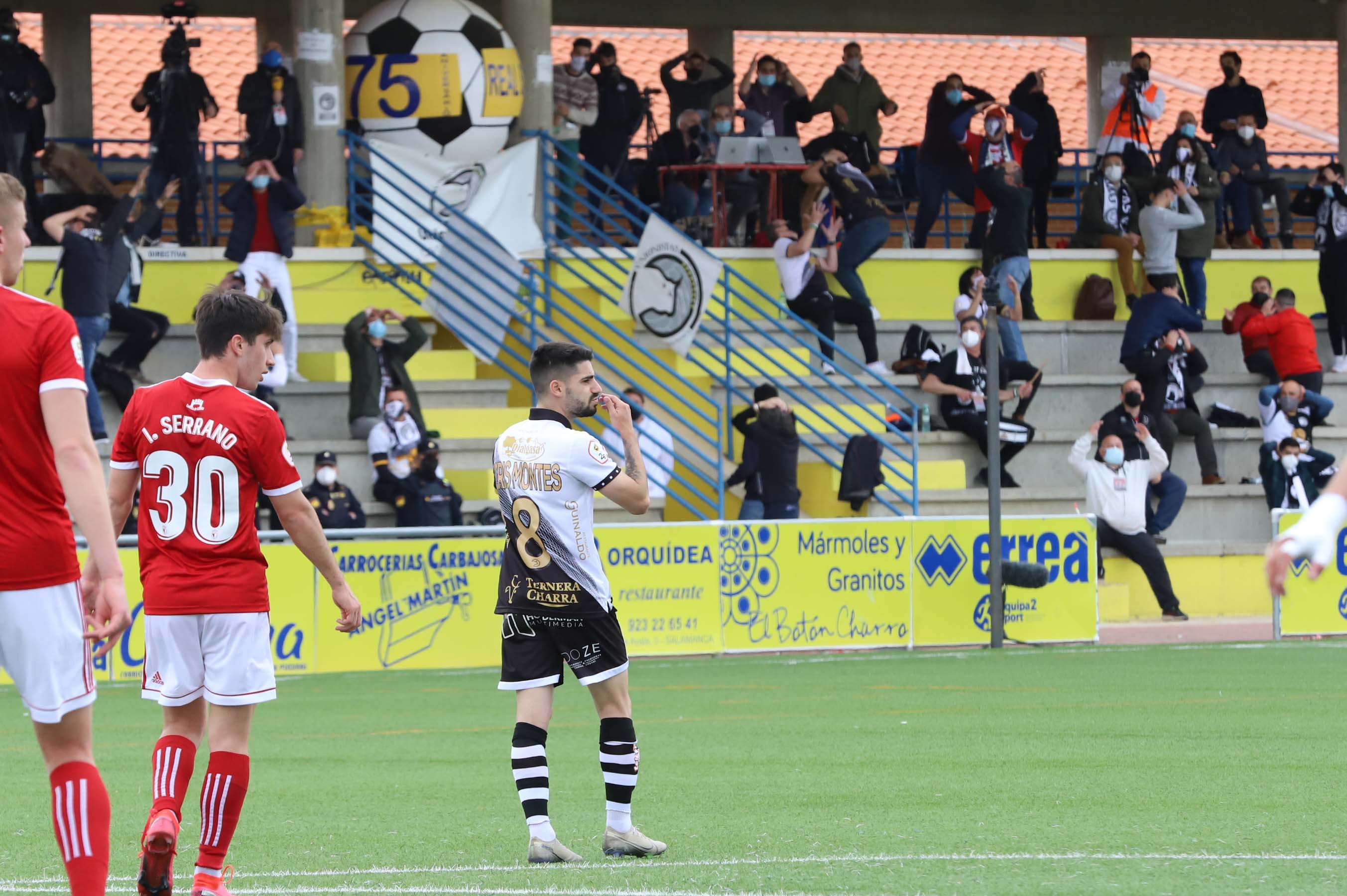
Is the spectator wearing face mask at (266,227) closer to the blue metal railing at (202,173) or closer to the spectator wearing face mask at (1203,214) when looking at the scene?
the blue metal railing at (202,173)

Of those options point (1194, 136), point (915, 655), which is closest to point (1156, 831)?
point (915, 655)

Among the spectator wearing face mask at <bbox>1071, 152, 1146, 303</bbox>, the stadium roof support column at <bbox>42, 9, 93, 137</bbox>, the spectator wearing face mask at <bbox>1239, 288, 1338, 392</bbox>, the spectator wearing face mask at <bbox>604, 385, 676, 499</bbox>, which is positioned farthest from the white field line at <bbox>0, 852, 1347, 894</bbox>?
the stadium roof support column at <bbox>42, 9, 93, 137</bbox>

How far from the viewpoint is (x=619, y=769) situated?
751 cm

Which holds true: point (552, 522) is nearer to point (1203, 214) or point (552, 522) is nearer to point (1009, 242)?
point (1009, 242)

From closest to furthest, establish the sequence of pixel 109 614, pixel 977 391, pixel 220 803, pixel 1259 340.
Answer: pixel 109 614 → pixel 220 803 → pixel 977 391 → pixel 1259 340

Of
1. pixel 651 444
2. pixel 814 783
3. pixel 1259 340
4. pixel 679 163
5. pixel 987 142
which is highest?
pixel 987 142

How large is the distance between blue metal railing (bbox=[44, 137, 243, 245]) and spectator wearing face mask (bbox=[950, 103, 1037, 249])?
28.7ft

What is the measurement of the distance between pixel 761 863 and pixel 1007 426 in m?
15.8

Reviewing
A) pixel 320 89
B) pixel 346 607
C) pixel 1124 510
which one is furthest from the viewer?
pixel 320 89

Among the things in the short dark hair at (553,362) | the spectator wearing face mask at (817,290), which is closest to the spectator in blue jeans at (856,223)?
the spectator wearing face mask at (817,290)

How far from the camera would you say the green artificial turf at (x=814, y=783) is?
7016mm

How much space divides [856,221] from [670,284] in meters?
2.79

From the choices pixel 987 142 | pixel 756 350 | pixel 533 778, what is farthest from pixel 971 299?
pixel 533 778

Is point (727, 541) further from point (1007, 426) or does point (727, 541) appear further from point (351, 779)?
point (351, 779)
